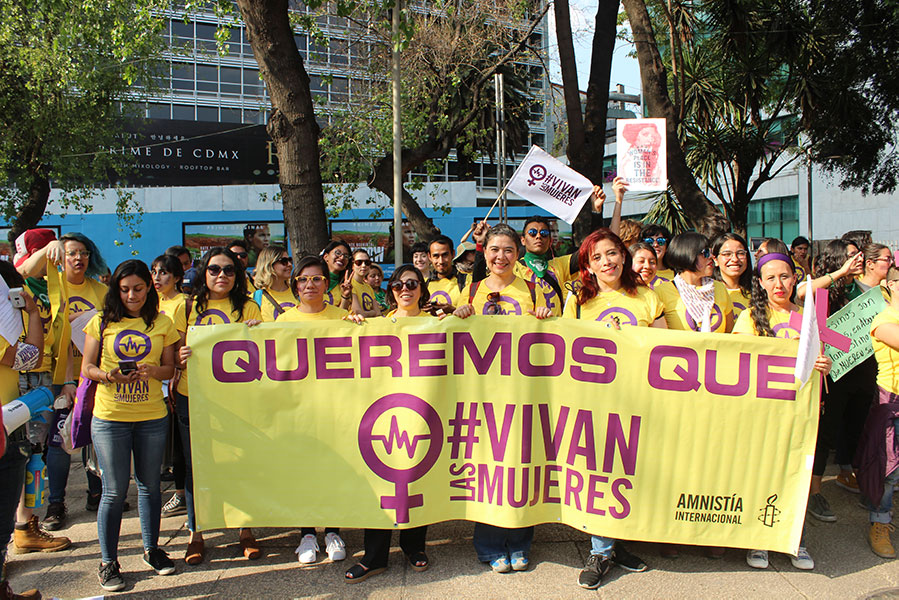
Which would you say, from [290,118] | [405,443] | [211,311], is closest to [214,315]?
[211,311]

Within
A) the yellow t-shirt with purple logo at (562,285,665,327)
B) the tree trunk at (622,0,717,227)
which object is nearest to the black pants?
the yellow t-shirt with purple logo at (562,285,665,327)

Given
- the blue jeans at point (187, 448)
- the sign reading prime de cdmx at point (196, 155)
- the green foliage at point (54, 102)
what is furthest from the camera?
the sign reading prime de cdmx at point (196, 155)

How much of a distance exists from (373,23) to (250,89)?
28616mm

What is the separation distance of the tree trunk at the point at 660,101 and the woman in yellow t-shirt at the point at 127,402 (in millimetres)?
6509

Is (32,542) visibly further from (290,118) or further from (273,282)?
(290,118)

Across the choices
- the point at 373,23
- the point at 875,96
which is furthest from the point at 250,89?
the point at 875,96

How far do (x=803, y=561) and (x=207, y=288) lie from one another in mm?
3794

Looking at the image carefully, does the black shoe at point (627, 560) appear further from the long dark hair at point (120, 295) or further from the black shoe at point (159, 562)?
the long dark hair at point (120, 295)

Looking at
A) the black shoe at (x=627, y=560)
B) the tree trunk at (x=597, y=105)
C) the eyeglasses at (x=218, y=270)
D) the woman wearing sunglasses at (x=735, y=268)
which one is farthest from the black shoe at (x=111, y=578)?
the tree trunk at (x=597, y=105)

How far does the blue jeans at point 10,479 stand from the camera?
3.12 metres

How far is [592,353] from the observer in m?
3.63

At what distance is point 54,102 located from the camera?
1346 centimetres

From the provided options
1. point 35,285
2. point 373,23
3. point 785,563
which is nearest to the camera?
point 785,563

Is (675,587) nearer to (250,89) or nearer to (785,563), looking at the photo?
(785,563)
